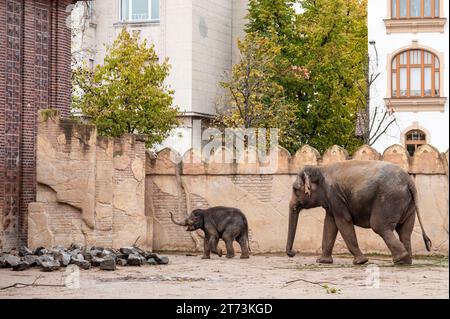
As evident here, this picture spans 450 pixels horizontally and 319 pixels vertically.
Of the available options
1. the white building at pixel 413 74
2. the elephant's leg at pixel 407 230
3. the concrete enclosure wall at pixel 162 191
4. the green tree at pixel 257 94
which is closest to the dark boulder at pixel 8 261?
the concrete enclosure wall at pixel 162 191

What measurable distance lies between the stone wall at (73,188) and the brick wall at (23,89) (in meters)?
Answer: 0.67

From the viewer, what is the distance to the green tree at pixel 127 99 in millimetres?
38188

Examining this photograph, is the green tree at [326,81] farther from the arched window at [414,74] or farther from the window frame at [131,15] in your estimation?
the window frame at [131,15]

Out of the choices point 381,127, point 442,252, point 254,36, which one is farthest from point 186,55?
point 442,252

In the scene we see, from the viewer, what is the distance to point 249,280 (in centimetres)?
1883

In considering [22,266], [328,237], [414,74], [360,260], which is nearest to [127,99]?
[414,74]

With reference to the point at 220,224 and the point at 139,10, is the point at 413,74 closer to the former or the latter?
the point at 139,10

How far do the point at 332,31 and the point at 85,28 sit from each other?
1058 centimetres

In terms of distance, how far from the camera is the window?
165 ft

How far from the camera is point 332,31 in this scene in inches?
1890

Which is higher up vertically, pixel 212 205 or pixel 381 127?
pixel 381 127

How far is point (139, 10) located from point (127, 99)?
12064mm

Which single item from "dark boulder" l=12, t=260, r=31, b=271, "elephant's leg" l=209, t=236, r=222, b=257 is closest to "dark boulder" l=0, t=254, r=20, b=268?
"dark boulder" l=12, t=260, r=31, b=271

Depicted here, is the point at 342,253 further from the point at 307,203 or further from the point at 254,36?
the point at 254,36
